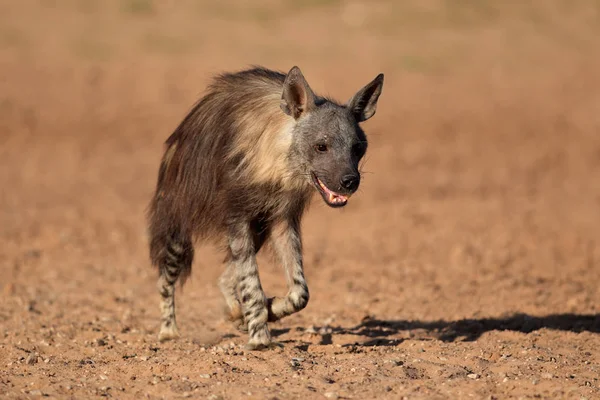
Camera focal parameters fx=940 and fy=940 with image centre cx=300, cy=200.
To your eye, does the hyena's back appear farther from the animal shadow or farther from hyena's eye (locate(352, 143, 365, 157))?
the animal shadow

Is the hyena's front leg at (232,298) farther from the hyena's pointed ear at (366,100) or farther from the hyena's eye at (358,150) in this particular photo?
the hyena's pointed ear at (366,100)

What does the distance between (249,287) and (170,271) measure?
1249 millimetres

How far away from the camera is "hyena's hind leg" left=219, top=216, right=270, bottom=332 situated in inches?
282

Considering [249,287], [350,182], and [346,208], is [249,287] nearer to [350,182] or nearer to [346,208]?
[350,182]

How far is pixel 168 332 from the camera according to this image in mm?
7941

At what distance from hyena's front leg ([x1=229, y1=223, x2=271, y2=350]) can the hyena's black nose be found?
0.86 meters

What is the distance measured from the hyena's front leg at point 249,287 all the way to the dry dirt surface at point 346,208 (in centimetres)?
21

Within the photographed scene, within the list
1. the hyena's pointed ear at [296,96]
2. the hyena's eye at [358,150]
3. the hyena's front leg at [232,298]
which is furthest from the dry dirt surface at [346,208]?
the hyena's pointed ear at [296,96]

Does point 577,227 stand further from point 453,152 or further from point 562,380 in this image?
point 562,380

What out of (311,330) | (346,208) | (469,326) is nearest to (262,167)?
(311,330)

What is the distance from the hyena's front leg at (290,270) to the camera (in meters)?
6.93

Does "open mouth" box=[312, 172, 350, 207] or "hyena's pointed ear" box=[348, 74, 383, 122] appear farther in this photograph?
"hyena's pointed ear" box=[348, 74, 383, 122]

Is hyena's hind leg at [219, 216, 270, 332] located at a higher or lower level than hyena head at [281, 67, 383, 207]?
lower

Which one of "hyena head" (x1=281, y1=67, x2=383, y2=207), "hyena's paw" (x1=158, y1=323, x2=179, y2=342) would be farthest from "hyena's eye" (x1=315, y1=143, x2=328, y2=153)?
"hyena's paw" (x1=158, y1=323, x2=179, y2=342)
